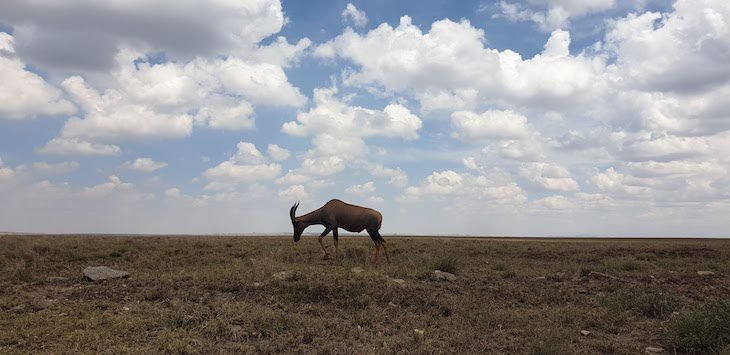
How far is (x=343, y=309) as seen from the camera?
11.0 m

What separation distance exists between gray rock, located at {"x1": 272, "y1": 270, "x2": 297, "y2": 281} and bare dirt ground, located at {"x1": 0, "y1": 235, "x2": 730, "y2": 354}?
0.44ft

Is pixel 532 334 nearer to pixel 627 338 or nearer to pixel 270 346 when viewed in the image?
pixel 627 338

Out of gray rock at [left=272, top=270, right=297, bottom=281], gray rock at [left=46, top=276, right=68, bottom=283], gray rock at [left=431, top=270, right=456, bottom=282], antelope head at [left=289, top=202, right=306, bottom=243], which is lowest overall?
gray rock at [left=46, top=276, right=68, bottom=283]

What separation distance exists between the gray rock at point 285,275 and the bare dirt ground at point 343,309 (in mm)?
133

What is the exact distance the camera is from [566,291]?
1352 centimetres

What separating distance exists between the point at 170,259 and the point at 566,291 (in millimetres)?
13340

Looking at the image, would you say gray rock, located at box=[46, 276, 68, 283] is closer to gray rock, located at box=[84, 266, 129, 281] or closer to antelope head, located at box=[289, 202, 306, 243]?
gray rock, located at box=[84, 266, 129, 281]

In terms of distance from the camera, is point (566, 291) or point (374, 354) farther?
point (566, 291)

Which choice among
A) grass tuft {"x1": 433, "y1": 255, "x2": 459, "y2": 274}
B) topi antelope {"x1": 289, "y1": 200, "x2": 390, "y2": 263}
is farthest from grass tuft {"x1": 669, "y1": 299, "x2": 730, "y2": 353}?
topi antelope {"x1": 289, "y1": 200, "x2": 390, "y2": 263}

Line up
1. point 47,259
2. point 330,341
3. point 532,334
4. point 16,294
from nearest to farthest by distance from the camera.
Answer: point 330,341 < point 532,334 < point 16,294 < point 47,259

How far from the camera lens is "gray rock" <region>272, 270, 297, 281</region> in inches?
519

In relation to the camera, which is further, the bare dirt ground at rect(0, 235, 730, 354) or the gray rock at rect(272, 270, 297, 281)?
the gray rock at rect(272, 270, 297, 281)

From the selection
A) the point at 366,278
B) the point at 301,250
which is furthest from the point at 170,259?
the point at 366,278

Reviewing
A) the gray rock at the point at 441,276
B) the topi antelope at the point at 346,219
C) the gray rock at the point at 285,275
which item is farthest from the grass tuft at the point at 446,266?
the gray rock at the point at 285,275
